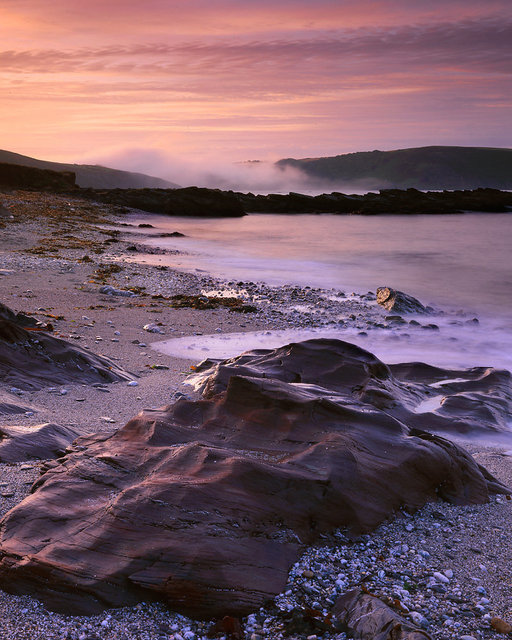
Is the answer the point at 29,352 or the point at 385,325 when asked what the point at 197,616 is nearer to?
the point at 29,352

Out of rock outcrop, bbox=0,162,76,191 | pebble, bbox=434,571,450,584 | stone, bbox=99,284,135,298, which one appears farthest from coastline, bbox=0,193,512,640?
rock outcrop, bbox=0,162,76,191

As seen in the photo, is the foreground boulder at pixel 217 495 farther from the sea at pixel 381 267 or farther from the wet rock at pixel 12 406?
the sea at pixel 381 267

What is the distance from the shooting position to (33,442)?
4426mm

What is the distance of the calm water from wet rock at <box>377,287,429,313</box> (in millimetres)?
2794

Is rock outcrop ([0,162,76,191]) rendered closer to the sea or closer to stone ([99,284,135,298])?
the sea

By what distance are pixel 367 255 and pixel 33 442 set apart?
87.4ft

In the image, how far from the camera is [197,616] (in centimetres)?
278

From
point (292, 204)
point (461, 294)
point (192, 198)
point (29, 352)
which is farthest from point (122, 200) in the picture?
point (29, 352)

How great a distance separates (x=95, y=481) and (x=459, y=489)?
2.47 m

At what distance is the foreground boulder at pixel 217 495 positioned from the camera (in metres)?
2.84

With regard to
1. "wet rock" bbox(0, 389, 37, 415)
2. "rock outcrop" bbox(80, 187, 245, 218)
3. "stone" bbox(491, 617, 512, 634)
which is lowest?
"stone" bbox(491, 617, 512, 634)

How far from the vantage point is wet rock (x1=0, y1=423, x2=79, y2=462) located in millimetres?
4253

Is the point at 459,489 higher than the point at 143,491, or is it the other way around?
the point at 143,491

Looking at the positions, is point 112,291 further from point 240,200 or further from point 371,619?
point 240,200
